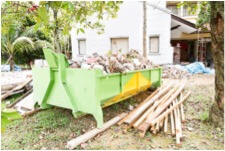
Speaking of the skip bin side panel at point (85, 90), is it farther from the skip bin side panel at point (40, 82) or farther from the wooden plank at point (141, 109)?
the wooden plank at point (141, 109)

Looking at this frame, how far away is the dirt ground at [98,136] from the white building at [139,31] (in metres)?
7.33

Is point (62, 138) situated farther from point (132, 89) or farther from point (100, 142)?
point (132, 89)

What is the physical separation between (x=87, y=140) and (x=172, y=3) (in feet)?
44.4

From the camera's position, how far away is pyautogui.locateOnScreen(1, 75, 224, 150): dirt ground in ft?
9.79

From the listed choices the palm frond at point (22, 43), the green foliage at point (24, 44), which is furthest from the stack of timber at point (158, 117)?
the palm frond at point (22, 43)

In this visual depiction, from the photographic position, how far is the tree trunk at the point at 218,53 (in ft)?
10.1

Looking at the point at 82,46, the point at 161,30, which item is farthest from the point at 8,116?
the point at 82,46

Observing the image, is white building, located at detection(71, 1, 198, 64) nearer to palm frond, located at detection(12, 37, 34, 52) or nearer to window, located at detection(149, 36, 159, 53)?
window, located at detection(149, 36, 159, 53)

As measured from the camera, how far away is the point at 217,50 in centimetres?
322

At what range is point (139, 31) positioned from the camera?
11141 millimetres

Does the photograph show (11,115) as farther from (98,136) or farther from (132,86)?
(132,86)

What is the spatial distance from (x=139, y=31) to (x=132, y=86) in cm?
754

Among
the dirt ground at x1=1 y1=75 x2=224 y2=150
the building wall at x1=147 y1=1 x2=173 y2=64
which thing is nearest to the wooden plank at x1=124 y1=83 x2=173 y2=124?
the dirt ground at x1=1 y1=75 x2=224 y2=150

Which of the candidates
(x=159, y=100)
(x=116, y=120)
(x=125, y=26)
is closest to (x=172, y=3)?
(x=125, y=26)
